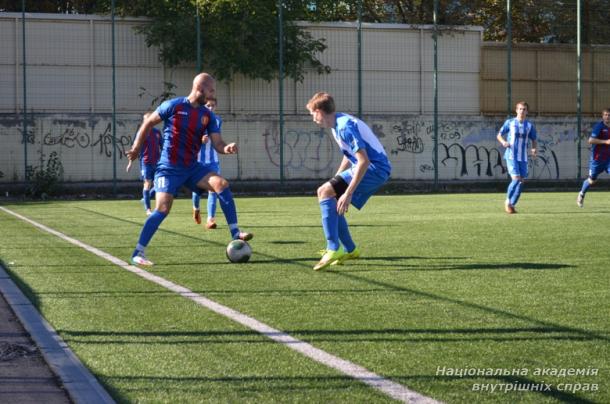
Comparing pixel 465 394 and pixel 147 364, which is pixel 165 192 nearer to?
pixel 147 364

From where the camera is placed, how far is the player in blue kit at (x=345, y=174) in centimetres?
920

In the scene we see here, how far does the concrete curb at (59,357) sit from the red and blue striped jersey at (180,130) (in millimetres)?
2962

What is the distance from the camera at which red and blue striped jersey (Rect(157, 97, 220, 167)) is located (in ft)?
32.7

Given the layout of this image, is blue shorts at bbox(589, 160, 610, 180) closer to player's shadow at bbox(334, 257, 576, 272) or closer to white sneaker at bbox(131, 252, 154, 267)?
player's shadow at bbox(334, 257, 576, 272)

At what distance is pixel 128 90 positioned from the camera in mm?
33375

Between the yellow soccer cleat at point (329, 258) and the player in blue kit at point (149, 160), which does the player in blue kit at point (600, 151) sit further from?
the yellow soccer cleat at point (329, 258)

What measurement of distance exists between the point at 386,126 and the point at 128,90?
903cm

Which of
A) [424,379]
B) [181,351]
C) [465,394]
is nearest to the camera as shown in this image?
[465,394]

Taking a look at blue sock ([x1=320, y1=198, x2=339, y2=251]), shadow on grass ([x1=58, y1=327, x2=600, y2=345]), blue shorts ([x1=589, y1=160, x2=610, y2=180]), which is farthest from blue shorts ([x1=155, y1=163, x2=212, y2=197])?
blue shorts ([x1=589, y1=160, x2=610, y2=180])

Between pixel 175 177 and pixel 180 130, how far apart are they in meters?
0.48

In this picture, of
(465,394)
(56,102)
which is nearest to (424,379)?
(465,394)

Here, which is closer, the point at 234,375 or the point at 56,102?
the point at 234,375

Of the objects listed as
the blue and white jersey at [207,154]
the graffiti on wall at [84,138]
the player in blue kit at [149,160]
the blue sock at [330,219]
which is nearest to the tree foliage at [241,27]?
the graffiti on wall at [84,138]

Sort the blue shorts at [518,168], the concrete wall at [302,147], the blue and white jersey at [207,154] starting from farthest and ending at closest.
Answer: the concrete wall at [302,147] < the blue shorts at [518,168] < the blue and white jersey at [207,154]
